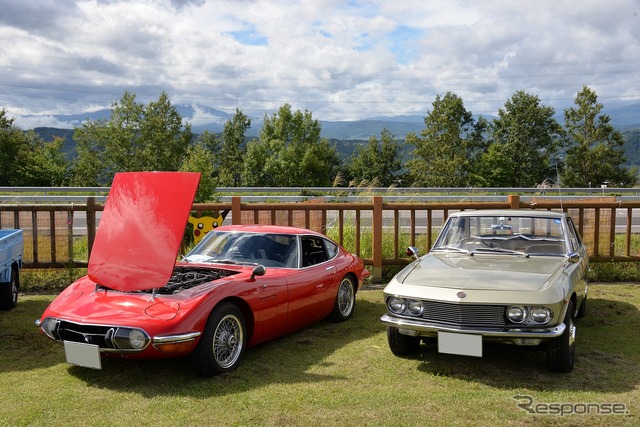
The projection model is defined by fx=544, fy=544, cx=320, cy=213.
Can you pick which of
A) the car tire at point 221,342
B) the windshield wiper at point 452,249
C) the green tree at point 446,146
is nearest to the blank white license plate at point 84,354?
the car tire at point 221,342

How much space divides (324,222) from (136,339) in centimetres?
595

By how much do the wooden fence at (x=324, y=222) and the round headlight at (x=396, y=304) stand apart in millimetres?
4457

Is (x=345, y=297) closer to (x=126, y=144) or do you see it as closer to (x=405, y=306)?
(x=405, y=306)

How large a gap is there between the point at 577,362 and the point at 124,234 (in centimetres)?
459

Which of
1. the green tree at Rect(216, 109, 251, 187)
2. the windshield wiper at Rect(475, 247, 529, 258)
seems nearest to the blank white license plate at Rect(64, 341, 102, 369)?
the windshield wiper at Rect(475, 247, 529, 258)

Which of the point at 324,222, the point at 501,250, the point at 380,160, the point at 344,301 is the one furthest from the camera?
the point at 380,160

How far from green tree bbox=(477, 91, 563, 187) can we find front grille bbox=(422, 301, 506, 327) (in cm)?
3983

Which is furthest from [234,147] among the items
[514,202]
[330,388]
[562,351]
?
[562,351]

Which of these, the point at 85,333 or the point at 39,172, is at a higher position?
the point at 39,172

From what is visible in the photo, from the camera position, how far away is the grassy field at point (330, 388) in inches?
158

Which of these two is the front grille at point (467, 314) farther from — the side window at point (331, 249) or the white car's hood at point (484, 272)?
the side window at point (331, 249)

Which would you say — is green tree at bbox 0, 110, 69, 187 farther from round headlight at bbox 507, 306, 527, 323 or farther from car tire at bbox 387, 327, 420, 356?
round headlight at bbox 507, 306, 527, 323

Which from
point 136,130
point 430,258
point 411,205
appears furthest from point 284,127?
point 430,258

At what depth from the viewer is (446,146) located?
38875 millimetres
